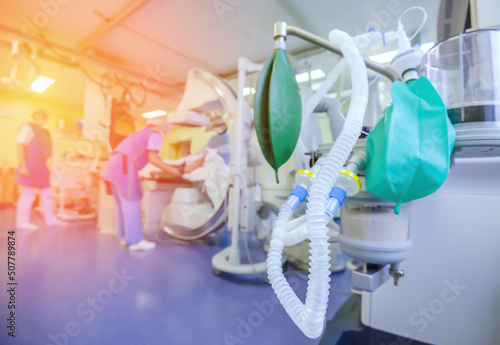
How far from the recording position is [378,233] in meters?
Result: 0.45

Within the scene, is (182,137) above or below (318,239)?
above

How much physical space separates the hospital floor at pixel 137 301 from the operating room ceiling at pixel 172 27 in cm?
97

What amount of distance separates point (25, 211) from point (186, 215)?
984 millimetres

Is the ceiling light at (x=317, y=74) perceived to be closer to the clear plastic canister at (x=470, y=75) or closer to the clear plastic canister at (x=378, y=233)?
the clear plastic canister at (x=470, y=75)

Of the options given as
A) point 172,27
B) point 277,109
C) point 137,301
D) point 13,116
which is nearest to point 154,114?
point 172,27

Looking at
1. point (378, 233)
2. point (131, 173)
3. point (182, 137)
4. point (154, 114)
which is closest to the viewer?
point (378, 233)

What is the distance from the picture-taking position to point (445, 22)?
952 mm

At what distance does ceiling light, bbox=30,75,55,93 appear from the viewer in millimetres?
864

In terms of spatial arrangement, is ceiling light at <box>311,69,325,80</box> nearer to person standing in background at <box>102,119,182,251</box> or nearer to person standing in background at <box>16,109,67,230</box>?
person standing in background at <box>102,119,182,251</box>

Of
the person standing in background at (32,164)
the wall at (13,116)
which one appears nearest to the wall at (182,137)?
the person standing in background at (32,164)

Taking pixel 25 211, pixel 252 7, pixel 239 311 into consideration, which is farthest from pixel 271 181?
pixel 25 211

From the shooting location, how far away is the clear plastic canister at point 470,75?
45 centimetres

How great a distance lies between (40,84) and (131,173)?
0.80 m

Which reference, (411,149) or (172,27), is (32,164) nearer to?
(172,27)
